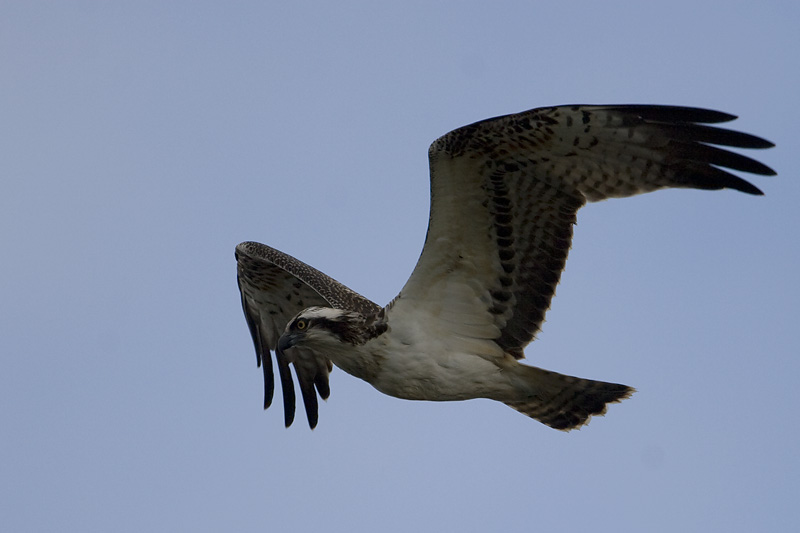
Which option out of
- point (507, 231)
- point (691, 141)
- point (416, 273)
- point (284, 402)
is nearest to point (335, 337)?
point (416, 273)

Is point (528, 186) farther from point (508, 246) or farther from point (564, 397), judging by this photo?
point (564, 397)

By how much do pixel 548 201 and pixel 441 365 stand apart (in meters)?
1.67

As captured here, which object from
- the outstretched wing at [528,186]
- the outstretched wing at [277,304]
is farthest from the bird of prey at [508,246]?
the outstretched wing at [277,304]

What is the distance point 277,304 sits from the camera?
40.2 feet

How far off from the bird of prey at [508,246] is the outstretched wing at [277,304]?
972 mm

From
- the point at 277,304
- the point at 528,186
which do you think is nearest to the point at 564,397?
the point at 528,186

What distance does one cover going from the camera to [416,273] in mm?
9898

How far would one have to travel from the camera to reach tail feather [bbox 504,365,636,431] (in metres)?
10.1

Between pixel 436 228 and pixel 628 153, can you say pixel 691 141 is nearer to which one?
pixel 628 153

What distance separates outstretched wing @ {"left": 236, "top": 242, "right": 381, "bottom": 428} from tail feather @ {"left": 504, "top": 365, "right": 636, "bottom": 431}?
2.25 m

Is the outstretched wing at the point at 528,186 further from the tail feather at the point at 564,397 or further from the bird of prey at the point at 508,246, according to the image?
the tail feather at the point at 564,397

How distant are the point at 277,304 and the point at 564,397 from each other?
11.4 feet

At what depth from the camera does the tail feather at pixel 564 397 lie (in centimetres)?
1015

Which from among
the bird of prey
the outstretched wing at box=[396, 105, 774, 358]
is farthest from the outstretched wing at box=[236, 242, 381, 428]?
the outstretched wing at box=[396, 105, 774, 358]
